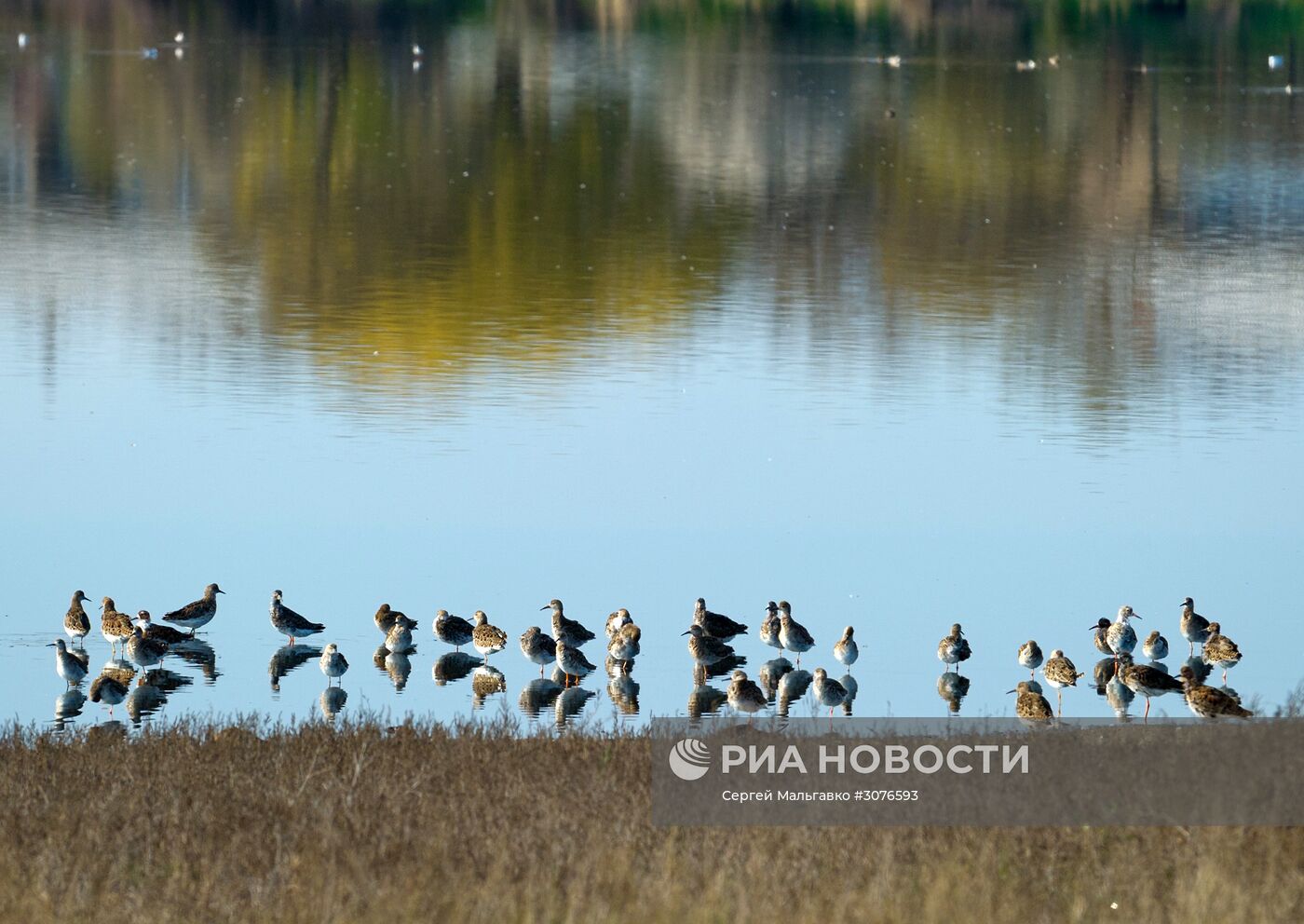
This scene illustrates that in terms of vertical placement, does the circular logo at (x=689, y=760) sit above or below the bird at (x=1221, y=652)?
above

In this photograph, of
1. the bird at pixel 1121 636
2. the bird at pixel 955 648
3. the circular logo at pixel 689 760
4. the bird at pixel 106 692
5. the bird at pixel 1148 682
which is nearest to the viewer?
the circular logo at pixel 689 760

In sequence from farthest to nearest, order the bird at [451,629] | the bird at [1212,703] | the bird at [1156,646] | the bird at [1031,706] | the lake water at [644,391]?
the lake water at [644,391] → the bird at [451,629] → the bird at [1156,646] → the bird at [1031,706] → the bird at [1212,703]

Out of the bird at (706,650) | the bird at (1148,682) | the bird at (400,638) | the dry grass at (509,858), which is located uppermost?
the dry grass at (509,858)

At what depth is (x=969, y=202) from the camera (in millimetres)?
44406

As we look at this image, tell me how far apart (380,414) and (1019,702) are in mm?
10360

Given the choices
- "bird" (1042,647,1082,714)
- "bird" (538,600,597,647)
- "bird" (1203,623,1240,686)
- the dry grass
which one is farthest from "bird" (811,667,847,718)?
the dry grass

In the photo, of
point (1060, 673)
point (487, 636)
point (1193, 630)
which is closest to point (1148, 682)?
point (1060, 673)

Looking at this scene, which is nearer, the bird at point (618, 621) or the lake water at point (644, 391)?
the bird at point (618, 621)

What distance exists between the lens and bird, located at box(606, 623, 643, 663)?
14.7m

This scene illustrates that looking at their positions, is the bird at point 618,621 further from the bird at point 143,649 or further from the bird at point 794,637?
the bird at point 143,649

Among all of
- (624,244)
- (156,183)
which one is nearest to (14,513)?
(624,244)

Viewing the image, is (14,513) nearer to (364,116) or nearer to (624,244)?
(624,244)

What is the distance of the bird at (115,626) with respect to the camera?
1518 centimetres

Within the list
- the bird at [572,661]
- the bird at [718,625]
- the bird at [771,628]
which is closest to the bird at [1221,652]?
the bird at [771,628]
